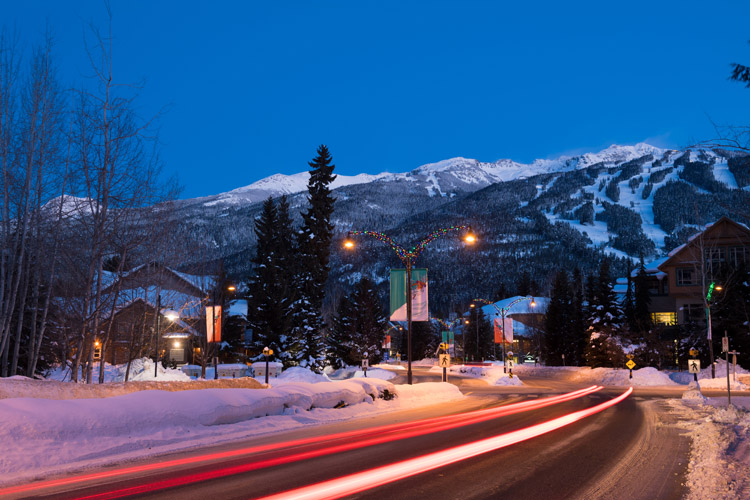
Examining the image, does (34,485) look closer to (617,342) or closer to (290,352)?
(290,352)

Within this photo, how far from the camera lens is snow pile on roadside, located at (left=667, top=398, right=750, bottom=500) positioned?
846 centimetres

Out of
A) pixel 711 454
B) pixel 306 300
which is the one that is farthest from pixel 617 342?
pixel 711 454

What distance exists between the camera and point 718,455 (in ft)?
37.3

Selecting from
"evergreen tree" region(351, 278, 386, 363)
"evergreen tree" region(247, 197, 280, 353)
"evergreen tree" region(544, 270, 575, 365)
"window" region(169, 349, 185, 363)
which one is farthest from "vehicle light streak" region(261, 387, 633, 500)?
"evergreen tree" region(544, 270, 575, 365)

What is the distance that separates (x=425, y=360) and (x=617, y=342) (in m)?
56.0

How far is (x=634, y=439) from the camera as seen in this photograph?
1432 cm

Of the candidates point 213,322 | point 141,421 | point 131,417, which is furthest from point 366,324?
point 131,417

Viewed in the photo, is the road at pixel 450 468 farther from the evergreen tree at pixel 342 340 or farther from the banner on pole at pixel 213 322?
the evergreen tree at pixel 342 340

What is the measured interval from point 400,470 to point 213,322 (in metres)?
24.0

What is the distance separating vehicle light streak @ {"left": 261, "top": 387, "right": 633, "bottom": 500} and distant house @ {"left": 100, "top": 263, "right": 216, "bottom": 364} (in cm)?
1150

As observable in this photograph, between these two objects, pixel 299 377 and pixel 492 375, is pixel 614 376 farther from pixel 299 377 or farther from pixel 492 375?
pixel 299 377

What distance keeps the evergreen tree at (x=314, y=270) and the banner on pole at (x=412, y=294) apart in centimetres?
2463

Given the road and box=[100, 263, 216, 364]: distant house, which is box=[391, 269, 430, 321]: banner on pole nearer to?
box=[100, 263, 216, 364]: distant house

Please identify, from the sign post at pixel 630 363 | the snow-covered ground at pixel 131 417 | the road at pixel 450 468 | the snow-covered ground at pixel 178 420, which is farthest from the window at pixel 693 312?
the snow-covered ground at pixel 131 417
